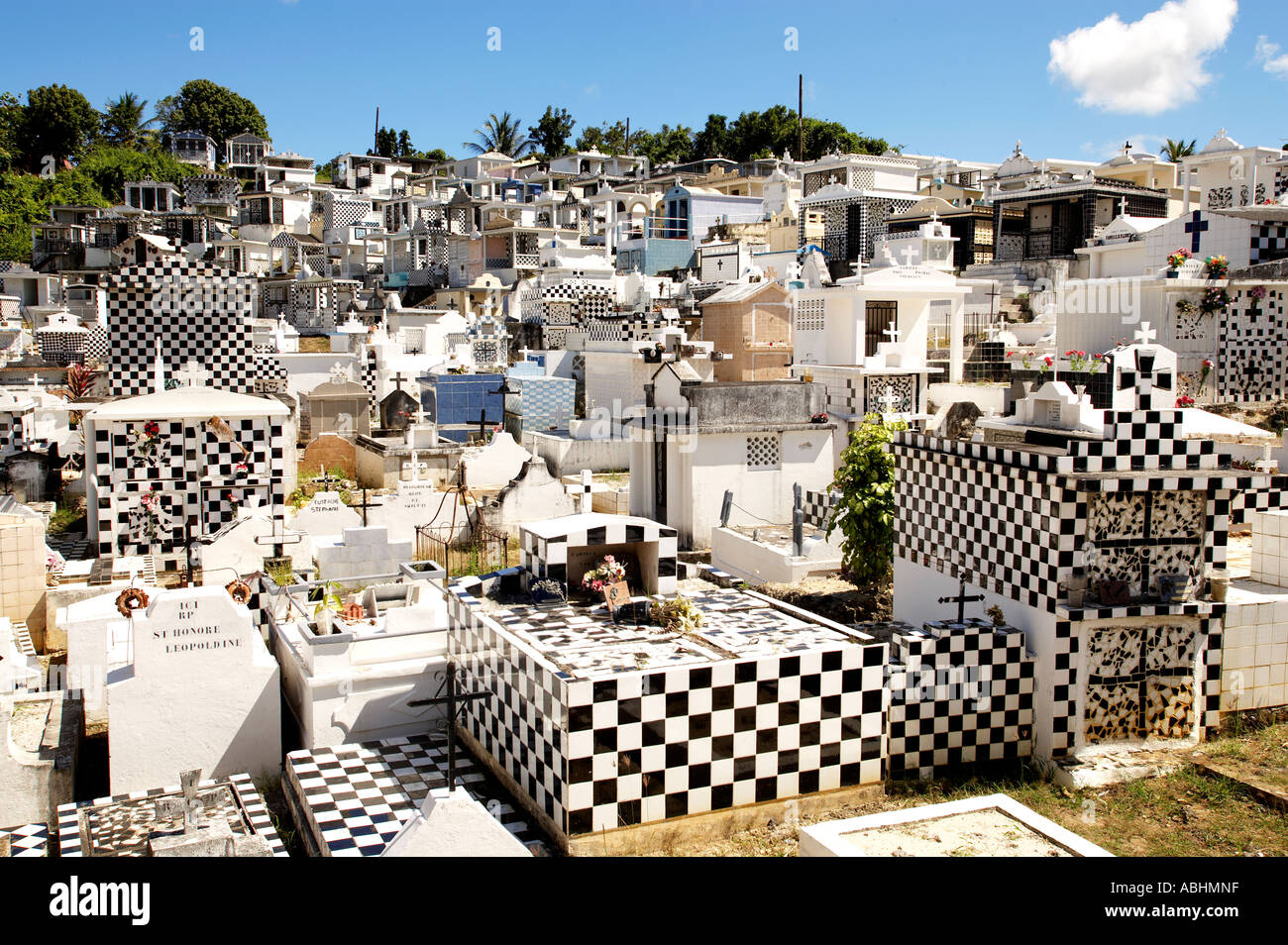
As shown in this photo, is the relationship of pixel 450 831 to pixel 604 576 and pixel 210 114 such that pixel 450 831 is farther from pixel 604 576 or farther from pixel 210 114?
pixel 210 114

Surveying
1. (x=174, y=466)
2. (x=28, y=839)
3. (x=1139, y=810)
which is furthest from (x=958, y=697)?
(x=174, y=466)

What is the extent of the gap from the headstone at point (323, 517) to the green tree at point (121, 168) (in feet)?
203

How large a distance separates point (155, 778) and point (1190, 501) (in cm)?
1052

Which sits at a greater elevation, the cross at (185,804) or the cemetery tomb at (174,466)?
the cemetery tomb at (174,466)

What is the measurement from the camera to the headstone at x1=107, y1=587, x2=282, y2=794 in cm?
1047

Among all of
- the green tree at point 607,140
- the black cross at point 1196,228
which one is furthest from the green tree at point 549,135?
the black cross at point 1196,228

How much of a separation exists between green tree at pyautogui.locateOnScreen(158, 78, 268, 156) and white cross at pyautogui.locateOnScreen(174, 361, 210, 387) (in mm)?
69698

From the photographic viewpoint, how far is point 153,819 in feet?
29.4

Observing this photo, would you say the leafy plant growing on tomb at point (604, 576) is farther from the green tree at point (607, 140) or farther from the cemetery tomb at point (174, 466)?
the green tree at point (607, 140)

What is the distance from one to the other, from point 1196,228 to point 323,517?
23.4 meters

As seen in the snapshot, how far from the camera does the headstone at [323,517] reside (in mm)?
18344

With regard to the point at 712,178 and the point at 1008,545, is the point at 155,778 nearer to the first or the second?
the point at 1008,545
